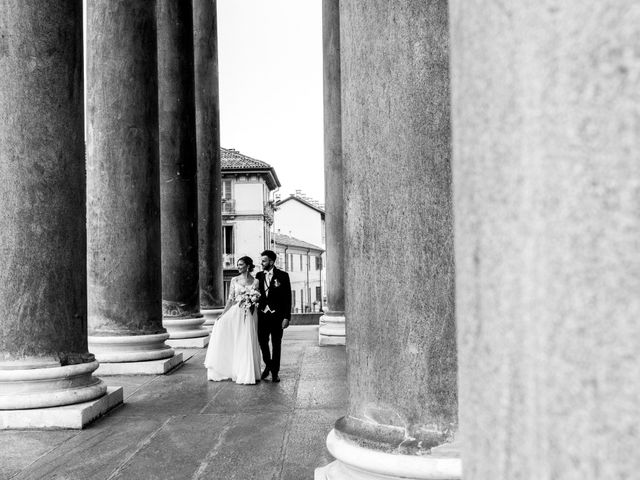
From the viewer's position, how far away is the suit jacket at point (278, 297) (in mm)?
20750

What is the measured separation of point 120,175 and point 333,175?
11.1 meters

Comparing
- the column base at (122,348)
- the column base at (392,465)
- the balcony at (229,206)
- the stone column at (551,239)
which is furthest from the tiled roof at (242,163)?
the stone column at (551,239)

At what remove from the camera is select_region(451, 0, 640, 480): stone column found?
5.52 feet

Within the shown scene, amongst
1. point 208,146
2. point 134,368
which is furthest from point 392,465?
point 208,146

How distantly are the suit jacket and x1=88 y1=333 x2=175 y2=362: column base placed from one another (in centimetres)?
363

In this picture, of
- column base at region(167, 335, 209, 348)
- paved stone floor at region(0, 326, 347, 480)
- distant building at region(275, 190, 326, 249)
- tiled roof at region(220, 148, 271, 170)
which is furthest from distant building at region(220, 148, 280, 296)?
paved stone floor at region(0, 326, 347, 480)

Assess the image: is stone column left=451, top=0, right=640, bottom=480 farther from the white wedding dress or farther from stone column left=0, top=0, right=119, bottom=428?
the white wedding dress

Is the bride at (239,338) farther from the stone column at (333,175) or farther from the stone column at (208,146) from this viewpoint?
the stone column at (208,146)

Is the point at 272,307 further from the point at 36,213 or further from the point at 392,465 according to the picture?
the point at 392,465

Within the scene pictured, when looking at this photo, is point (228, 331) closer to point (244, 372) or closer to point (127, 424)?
point (244, 372)

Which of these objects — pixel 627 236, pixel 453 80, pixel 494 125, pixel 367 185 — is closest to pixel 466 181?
pixel 494 125

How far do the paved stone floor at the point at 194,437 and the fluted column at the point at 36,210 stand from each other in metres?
1.22

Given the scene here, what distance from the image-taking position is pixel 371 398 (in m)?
7.00

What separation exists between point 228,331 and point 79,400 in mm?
7979
